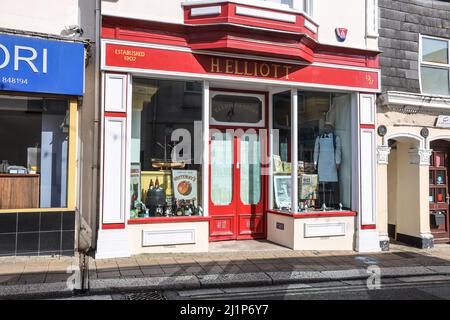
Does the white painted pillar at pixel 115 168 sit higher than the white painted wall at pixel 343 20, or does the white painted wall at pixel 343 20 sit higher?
the white painted wall at pixel 343 20

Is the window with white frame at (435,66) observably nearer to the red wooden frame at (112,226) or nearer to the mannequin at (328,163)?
the mannequin at (328,163)

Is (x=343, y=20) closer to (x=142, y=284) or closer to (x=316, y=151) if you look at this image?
(x=316, y=151)

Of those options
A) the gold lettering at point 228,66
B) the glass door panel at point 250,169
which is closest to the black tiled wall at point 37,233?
the glass door panel at point 250,169

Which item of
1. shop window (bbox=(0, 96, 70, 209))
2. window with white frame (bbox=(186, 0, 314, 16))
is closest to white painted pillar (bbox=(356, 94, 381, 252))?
window with white frame (bbox=(186, 0, 314, 16))

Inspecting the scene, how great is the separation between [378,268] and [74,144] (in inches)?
227

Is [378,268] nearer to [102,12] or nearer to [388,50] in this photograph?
[388,50]

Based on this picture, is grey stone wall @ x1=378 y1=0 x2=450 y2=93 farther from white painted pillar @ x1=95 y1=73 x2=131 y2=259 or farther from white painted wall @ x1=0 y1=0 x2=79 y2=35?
white painted wall @ x1=0 y1=0 x2=79 y2=35

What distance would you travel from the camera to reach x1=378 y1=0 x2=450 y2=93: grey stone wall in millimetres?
9695

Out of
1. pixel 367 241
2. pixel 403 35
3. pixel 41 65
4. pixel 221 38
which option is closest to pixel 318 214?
pixel 367 241

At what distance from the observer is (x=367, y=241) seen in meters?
9.07

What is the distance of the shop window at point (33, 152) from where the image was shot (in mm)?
7285

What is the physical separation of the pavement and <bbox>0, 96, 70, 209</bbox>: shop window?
1026 mm

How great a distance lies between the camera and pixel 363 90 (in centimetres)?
929

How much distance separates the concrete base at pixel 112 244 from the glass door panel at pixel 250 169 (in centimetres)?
282
